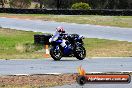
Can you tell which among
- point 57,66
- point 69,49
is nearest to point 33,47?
point 69,49

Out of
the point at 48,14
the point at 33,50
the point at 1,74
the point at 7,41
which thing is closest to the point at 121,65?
the point at 1,74

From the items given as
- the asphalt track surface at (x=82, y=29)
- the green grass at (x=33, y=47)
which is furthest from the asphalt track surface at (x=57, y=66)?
the asphalt track surface at (x=82, y=29)

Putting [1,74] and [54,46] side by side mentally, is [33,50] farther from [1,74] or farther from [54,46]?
[1,74]

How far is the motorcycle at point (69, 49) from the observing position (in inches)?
837

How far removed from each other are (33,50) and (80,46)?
224 inches

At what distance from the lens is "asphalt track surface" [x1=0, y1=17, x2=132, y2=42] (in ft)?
124

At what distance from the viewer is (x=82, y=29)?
43625 millimetres

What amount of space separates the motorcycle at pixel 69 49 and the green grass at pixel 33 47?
6.03 feet

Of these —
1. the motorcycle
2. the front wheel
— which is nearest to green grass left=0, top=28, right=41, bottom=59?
the motorcycle

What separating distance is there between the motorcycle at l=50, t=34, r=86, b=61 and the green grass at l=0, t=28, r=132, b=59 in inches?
72.4

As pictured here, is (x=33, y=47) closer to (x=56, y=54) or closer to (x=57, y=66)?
(x=56, y=54)

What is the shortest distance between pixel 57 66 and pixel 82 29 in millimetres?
25465

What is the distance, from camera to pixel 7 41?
32.5 m

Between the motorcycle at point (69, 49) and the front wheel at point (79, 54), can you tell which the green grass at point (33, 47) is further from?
the front wheel at point (79, 54)
